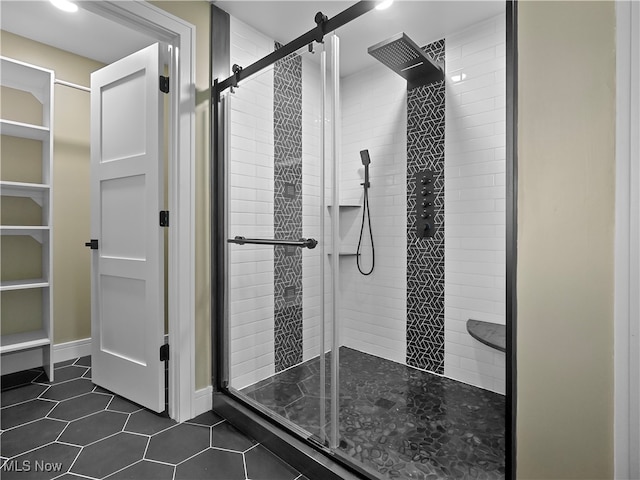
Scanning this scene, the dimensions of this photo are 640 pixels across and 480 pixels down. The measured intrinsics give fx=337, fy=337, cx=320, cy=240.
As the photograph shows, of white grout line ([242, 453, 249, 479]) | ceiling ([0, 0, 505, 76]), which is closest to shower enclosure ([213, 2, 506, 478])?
ceiling ([0, 0, 505, 76])

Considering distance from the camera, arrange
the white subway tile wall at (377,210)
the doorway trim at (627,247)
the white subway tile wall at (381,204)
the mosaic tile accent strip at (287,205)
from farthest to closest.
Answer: the white subway tile wall at (377,210)
the white subway tile wall at (381,204)
the mosaic tile accent strip at (287,205)
the doorway trim at (627,247)

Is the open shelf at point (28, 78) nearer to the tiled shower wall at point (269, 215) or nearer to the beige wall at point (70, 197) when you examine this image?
the beige wall at point (70, 197)

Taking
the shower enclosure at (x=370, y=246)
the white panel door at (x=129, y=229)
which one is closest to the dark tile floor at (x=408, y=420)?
the shower enclosure at (x=370, y=246)

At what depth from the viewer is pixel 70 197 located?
280 centimetres

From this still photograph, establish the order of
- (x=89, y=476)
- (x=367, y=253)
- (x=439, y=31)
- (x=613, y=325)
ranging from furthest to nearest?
(x=367, y=253)
(x=439, y=31)
(x=89, y=476)
(x=613, y=325)

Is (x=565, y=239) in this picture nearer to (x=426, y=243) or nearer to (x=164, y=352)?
(x=426, y=243)

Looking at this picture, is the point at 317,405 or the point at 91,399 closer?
the point at 317,405

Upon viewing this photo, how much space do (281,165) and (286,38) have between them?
1.29 meters

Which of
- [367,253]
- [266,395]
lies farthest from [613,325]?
[367,253]

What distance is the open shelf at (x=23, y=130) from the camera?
223 centimetres

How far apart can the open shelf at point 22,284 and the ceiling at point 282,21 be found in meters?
1.77

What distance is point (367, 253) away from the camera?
2916 millimetres

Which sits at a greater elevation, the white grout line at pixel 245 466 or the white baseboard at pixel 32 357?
the white baseboard at pixel 32 357

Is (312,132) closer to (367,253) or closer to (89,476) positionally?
(367,253)
